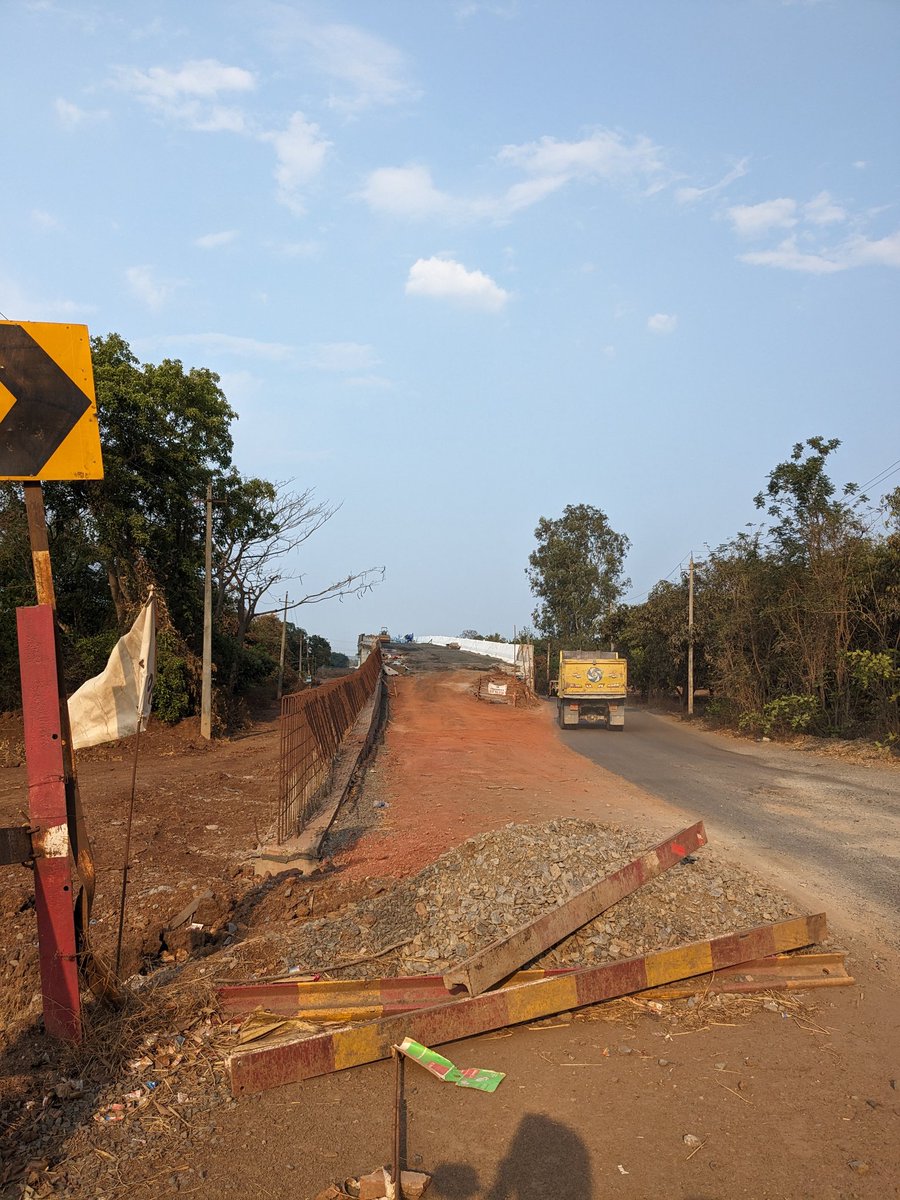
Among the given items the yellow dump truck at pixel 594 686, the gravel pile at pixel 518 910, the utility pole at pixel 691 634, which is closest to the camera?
the gravel pile at pixel 518 910

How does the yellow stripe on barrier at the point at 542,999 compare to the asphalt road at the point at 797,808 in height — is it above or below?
above

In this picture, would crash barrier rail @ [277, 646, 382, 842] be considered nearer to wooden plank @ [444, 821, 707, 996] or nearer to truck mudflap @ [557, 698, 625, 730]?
wooden plank @ [444, 821, 707, 996]

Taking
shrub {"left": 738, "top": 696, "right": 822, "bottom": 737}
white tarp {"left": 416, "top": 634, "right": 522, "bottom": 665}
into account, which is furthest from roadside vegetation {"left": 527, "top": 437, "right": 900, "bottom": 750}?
white tarp {"left": 416, "top": 634, "right": 522, "bottom": 665}

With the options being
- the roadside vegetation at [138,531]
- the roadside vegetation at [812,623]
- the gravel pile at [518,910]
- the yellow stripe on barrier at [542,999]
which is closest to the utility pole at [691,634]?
the roadside vegetation at [812,623]

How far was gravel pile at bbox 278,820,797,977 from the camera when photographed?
4.99 metres

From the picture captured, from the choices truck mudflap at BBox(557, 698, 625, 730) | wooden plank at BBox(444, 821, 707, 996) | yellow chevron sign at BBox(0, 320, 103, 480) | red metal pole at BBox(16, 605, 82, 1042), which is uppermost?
yellow chevron sign at BBox(0, 320, 103, 480)

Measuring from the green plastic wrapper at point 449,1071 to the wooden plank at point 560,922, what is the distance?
398 millimetres

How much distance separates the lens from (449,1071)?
3873 mm

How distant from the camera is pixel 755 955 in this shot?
4965mm

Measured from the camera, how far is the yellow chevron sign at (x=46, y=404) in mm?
3838

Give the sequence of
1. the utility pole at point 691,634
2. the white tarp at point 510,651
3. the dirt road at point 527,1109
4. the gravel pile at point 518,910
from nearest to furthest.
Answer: the dirt road at point 527,1109 < the gravel pile at point 518,910 < the utility pole at point 691,634 < the white tarp at point 510,651

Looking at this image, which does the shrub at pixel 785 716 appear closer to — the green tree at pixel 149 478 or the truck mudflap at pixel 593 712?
the truck mudflap at pixel 593 712

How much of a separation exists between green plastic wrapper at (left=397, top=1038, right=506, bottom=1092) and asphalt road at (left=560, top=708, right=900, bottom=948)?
140 inches

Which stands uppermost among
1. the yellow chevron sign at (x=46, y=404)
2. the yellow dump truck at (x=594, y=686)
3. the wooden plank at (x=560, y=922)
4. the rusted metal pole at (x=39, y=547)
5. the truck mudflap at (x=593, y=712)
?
the yellow chevron sign at (x=46, y=404)
